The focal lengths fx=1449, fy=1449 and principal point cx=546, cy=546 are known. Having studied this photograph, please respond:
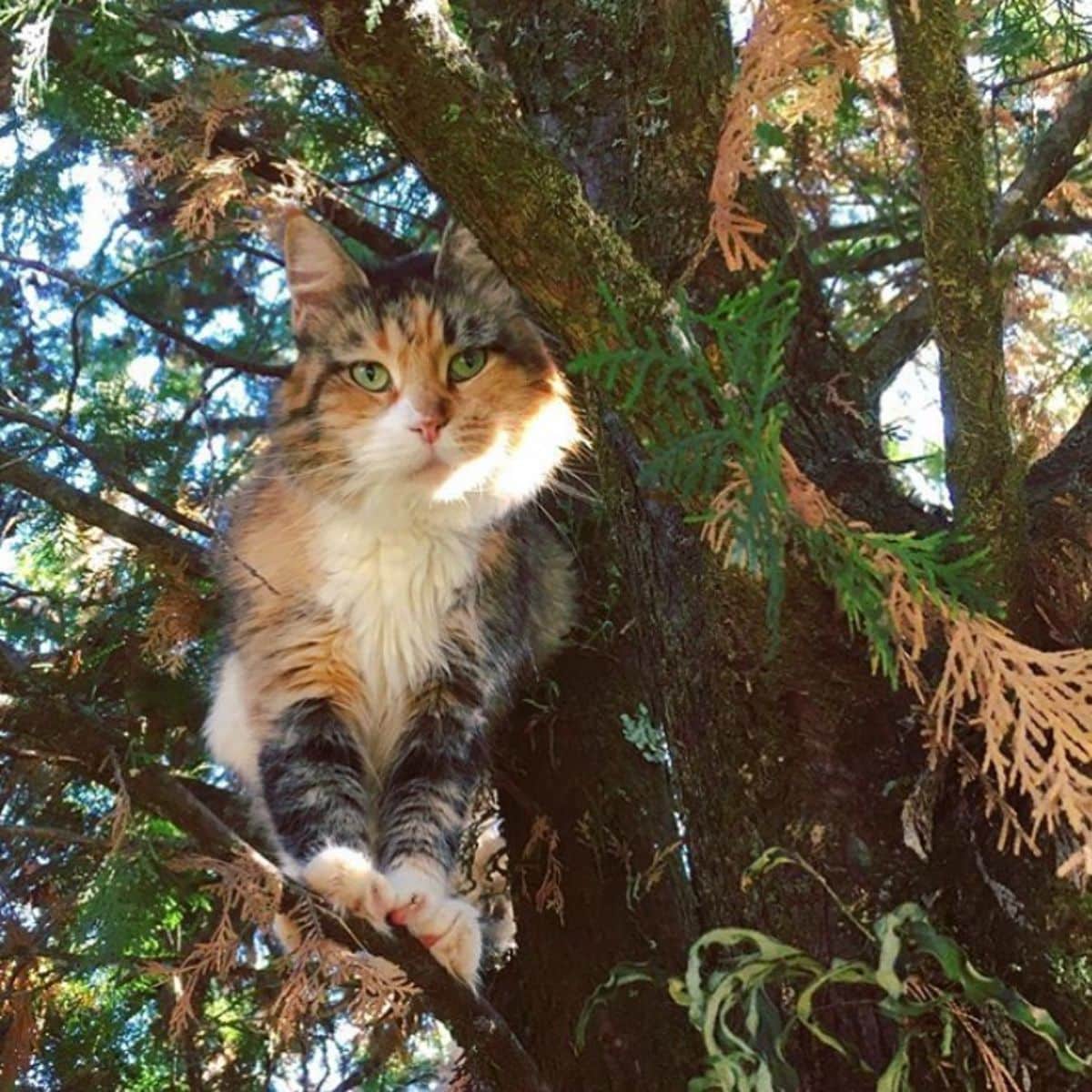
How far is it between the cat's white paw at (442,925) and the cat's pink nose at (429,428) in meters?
0.91

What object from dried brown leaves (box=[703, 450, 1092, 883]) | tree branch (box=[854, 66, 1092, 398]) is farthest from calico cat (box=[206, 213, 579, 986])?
dried brown leaves (box=[703, 450, 1092, 883])

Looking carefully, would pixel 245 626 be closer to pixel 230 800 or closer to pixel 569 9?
pixel 230 800

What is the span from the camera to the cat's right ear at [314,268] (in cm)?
328

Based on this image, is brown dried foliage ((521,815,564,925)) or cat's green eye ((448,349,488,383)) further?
cat's green eye ((448,349,488,383))

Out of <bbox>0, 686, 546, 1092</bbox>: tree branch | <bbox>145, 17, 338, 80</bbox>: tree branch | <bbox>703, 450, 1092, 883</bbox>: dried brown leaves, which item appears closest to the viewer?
<bbox>703, 450, 1092, 883</bbox>: dried brown leaves

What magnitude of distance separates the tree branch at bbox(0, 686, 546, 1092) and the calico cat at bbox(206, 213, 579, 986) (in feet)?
1.96

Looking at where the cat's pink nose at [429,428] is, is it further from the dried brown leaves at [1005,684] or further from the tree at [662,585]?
the dried brown leaves at [1005,684]

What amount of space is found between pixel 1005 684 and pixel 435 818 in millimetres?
1501

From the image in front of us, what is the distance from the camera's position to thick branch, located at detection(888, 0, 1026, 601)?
1888 millimetres

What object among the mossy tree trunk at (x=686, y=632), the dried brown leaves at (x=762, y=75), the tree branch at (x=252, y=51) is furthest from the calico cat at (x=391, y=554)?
the dried brown leaves at (x=762, y=75)

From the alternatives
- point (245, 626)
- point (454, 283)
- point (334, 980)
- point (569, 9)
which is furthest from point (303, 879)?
point (569, 9)

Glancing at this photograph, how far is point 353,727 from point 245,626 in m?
0.34

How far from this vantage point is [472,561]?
3.28 meters

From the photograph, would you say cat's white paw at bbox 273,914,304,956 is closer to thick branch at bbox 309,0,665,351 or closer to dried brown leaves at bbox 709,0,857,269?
thick branch at bbox 309,0,665,351
